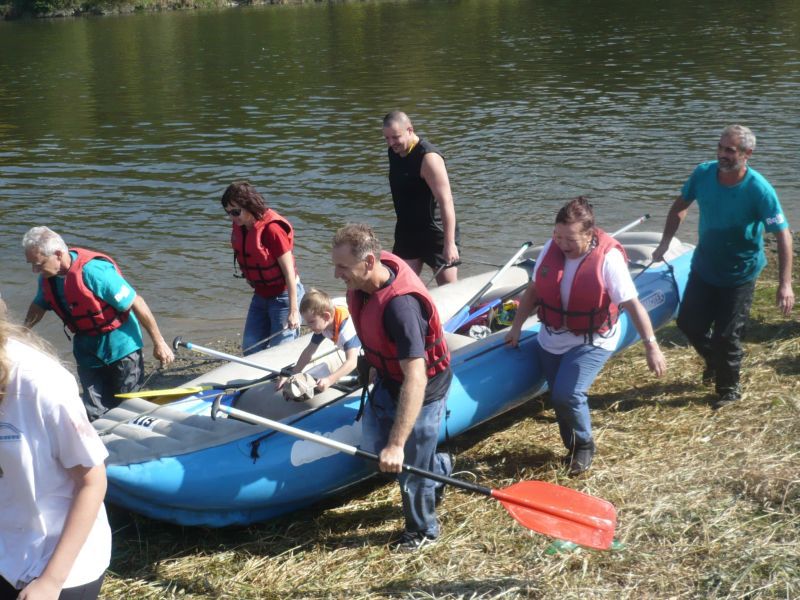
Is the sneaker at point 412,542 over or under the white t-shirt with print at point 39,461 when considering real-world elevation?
under

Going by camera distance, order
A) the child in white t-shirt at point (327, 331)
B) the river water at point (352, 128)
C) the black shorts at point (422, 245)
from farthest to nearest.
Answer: the river water at point (352, 128) → the black shorts at point (422, 245) → the child in white t-shirt at point (327, 331)

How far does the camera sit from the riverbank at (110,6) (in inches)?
1693

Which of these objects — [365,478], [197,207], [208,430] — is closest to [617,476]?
[365,478]

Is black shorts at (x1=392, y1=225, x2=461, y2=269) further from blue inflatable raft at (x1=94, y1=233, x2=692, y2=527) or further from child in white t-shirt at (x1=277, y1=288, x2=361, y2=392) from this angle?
child in white t-shirt at (x1=277, y1=288, x2=361, y2=392)

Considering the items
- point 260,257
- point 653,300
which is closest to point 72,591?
point 260,257

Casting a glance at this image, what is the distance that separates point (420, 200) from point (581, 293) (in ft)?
5.66

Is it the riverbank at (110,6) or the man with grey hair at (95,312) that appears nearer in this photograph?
the man with grey hair at (95,312)

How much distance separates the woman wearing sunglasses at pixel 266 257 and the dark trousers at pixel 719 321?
87.8 inches

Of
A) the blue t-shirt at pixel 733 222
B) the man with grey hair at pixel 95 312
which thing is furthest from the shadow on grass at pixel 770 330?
the man with grey hair at pixel 95 312

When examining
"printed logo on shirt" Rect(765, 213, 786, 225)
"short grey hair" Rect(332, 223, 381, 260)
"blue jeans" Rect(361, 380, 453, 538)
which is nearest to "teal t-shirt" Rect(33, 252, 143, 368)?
"blue jeans" Rect(361, 380, 453, 538)

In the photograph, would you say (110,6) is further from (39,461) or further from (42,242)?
(39,461)

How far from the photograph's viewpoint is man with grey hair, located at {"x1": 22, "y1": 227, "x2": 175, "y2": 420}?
4.77 m

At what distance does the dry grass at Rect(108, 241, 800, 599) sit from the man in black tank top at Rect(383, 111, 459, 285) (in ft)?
4.10

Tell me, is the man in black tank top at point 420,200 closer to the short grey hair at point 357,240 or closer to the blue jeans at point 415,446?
the blue jeans at point 415,446
